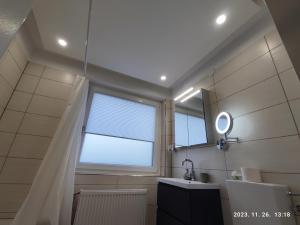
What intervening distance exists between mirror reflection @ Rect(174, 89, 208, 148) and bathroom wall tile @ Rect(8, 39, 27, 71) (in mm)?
2027

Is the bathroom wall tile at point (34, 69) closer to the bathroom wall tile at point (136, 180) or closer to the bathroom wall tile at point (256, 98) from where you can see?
the bathroom wall tile at point (136, 180)

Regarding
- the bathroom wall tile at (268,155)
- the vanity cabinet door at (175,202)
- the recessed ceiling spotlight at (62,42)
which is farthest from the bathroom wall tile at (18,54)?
the bathroom wall tile at (268,155)

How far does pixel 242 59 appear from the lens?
148 centimetres

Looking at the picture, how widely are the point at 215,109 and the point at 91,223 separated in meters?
1.76

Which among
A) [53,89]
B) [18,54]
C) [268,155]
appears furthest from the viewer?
[53,89]

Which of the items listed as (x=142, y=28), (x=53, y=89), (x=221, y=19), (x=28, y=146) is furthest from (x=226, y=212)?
(x=53, y=89)

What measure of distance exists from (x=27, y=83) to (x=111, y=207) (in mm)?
1698

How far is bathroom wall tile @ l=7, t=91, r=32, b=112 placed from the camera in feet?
5.20

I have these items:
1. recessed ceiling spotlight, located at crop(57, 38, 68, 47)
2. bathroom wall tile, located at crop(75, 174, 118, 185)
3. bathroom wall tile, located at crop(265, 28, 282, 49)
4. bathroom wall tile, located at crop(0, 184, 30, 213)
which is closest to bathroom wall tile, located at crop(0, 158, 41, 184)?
bathroom wall tile, located at crop(0, 184, 30, 213)

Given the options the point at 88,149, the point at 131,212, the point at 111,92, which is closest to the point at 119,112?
the point at 111,92

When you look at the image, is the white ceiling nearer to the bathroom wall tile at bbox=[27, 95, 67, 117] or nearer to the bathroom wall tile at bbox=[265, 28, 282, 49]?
the bathroom wall tile at bbox=[265, 28, 282, 49]

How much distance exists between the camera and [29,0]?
49 centimetres

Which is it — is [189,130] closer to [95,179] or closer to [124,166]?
[124,166]

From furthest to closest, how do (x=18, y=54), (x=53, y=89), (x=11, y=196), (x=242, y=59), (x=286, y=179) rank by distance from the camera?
(x=53, y=89) < (x=18, y=54) < (x=242, y=59) < (x=11, y=196) < (x=286, y=179)
